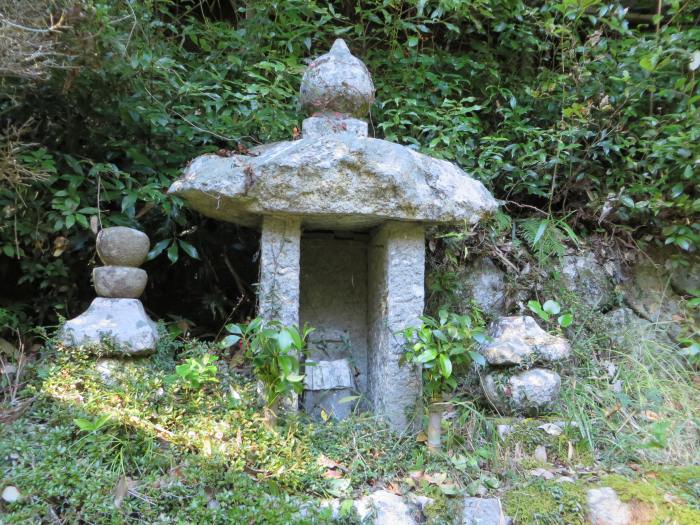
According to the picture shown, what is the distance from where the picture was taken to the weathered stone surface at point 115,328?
2.31 metres

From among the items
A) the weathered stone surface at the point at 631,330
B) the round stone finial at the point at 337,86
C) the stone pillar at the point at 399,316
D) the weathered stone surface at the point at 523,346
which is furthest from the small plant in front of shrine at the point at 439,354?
the weathered stone surface at the point at 631,330

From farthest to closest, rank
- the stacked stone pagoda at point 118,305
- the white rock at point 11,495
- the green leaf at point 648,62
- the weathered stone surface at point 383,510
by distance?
A: 1. the green leaf at point 648,62
2. the stacked stone pagoda at point 118,305
3. the weathered stone surface at point 383,510
4. the white rock at point 11,495

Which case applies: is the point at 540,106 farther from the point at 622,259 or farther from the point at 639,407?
the point at 639,407

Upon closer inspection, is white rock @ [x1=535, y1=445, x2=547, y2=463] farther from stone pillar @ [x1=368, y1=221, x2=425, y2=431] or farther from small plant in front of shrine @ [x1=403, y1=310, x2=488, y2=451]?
stone pillar @ [x1=368, y1=221, x2=425, y2=431]

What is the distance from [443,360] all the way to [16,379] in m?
2.13

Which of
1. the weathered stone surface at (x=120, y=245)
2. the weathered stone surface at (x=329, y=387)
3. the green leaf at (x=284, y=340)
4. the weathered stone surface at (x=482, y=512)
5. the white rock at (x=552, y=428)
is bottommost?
the weathered stone surface at (x=482, y=512)

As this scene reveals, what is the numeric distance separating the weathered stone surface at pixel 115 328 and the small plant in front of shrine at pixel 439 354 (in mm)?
1346

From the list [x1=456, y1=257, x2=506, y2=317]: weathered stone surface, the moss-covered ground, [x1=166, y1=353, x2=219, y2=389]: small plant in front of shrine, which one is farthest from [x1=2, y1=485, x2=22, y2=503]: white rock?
[x1=456, y1=257, x2=506, y2=317]: weathered stone surface

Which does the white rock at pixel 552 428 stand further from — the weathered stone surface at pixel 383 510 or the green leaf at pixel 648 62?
the green leaf at pixel 648 62

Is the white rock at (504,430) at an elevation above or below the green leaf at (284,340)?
below

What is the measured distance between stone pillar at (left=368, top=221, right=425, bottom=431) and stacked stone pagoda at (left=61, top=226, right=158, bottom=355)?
1235 millimetres

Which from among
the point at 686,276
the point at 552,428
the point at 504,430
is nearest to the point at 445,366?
the point at 504,430

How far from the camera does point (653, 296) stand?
3.53m

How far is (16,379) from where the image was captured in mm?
2344
